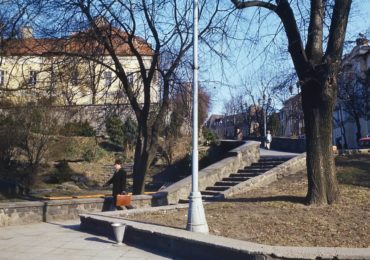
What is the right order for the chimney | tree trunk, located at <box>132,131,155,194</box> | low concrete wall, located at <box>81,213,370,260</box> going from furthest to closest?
tree trunk, located at <box>132,131,155,194</box> < the chimney < low concrete wall, located at <box>81,213,370,260</box>

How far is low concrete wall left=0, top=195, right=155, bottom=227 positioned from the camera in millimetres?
12625

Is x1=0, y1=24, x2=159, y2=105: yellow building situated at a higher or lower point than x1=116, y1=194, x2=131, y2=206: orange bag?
higher

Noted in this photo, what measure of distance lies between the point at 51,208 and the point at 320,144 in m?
7.40

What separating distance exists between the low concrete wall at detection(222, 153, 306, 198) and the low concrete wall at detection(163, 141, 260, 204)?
6.04 feet

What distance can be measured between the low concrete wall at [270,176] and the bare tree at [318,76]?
4.00 meters

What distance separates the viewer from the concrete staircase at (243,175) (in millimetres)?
16622

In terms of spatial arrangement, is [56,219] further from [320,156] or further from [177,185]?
[320,156]

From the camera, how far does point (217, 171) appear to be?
58.2ft

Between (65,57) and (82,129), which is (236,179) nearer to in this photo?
(65,57)

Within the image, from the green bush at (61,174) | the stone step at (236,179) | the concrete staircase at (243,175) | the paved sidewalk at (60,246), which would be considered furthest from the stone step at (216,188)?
the green bush at (61,174)

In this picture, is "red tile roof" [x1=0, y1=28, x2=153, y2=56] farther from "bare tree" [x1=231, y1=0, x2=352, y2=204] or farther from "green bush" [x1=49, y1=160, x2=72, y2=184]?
"green bush" [x1=49, y1=160, x2=72, y2=184]

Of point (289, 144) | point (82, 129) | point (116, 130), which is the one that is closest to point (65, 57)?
point (289, 144)

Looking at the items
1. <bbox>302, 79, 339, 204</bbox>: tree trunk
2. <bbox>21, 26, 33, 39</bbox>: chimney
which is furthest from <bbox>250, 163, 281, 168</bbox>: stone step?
<bbox>21, 26, 33, 39</bbox>: chimney

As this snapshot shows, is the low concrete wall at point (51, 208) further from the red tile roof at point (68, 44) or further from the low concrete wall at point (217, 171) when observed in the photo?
the red tile roof at point (68, 44)
